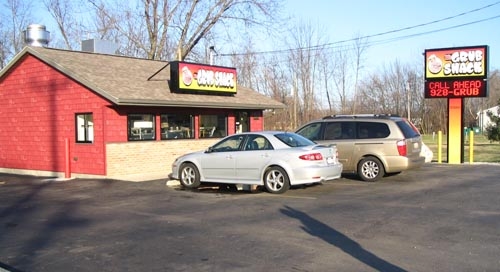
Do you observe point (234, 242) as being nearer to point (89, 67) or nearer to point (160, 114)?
point (160, 114)

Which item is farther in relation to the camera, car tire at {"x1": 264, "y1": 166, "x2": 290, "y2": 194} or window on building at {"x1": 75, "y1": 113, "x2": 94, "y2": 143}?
window on building at {"x1": 75, "y1": 113, "x2": 94, "y2": 143}

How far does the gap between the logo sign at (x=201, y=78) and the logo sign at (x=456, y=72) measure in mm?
7822

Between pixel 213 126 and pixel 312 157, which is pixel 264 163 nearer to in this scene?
pixel 312 157

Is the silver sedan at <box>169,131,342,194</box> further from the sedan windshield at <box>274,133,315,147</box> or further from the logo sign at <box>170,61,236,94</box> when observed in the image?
the logo sign at <box>170,61,236,94</box>

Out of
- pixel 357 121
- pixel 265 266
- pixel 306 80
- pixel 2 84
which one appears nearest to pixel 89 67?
pixel 2 84

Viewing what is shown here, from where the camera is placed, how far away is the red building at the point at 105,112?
54.8ft

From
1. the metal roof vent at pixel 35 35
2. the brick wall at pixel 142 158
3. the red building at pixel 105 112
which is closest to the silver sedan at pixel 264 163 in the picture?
the brick wall at pixel 142 158

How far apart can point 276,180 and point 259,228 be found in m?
3.97

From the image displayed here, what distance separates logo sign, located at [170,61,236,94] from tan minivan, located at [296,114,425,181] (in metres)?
6.08

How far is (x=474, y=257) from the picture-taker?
6316 millimetres

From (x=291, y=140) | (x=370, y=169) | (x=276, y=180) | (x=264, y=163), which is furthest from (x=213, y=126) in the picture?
(x=276, y=180)

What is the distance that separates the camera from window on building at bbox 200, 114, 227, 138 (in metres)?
20.4

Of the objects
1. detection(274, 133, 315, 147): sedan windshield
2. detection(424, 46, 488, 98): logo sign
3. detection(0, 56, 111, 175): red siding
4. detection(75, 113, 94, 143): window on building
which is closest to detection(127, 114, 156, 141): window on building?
detection(0, 56, 111, 175): red siding

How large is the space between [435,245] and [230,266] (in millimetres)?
2843
